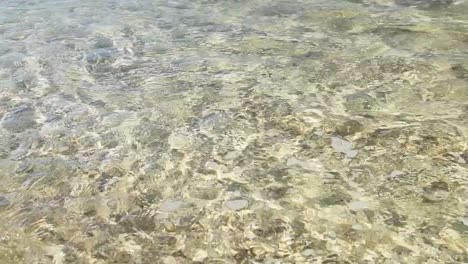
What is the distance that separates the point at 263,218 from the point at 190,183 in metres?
0.30

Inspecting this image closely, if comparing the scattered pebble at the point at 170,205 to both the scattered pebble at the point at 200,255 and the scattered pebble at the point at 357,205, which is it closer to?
the scattered pebble at the point at 200,255

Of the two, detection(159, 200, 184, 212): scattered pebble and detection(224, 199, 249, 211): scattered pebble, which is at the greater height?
detection(224, 199, 249, 211): scattered pebble

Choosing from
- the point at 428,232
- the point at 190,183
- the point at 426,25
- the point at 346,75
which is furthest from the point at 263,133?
the point at 426,25

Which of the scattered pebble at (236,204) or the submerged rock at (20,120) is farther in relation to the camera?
the submerged rock at (20,120)

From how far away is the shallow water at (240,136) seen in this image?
5.25 ft

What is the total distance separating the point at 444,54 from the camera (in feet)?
8.28

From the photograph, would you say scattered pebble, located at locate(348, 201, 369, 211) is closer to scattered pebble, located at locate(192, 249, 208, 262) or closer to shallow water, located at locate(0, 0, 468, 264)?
shallow water, located at locate(0, 0, 468, 264)

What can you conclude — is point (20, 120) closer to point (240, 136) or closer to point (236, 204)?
point (240, 136)

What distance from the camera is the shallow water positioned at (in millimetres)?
1600

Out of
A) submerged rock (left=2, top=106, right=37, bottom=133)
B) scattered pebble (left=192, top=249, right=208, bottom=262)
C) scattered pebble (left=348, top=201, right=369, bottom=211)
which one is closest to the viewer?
scattered pebble (left=192, top=249, right=208, bottom=262)

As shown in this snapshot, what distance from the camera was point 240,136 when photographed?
6.82 ft

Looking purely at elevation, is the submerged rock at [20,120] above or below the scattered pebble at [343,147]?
above

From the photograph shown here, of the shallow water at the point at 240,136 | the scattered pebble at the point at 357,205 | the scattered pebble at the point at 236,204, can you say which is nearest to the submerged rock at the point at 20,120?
the shallow water at the point at 240,136

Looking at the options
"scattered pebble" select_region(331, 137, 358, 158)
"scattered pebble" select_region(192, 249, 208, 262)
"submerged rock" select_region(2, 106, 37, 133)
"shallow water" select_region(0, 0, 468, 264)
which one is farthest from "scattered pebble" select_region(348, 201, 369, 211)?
"submerged rock" select_region(2, 106, 37, 133)
